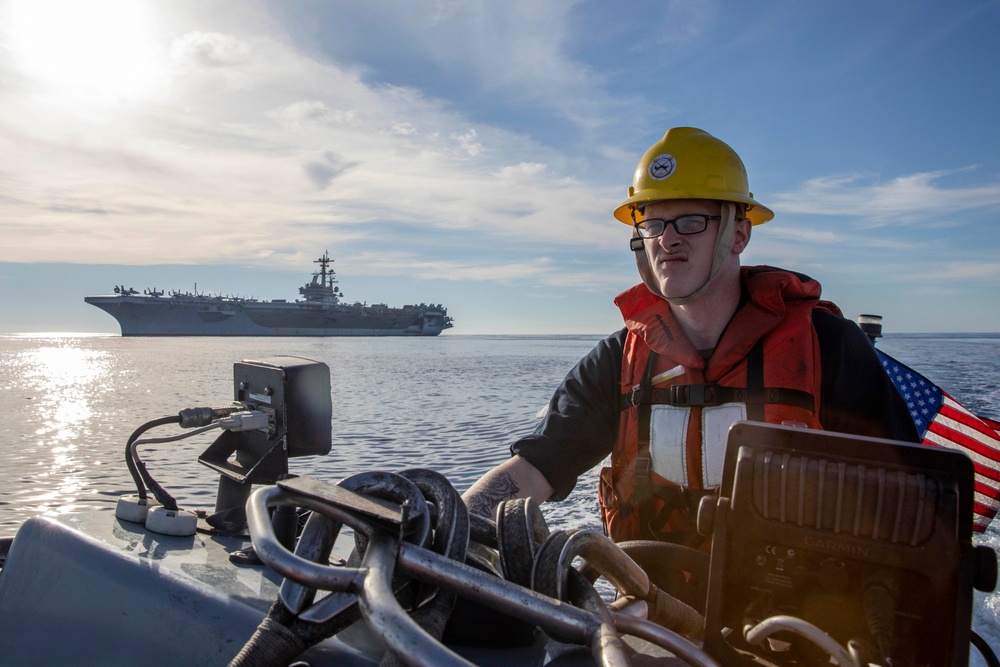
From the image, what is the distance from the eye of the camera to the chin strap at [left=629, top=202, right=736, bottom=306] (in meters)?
2.14

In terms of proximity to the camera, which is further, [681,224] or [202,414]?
[681,224]

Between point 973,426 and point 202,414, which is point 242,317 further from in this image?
point 973,426

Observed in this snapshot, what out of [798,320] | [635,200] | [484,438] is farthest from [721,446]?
[484,438]

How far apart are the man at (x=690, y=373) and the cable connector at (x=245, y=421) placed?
73 centimetres

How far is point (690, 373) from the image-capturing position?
2133 mm

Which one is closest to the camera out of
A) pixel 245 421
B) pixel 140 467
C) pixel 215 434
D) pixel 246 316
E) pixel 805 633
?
pixel 805 633

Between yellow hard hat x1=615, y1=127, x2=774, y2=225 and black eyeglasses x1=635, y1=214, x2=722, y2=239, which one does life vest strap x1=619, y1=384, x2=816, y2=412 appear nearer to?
black eyeglasses x1=635, y1=214, x2=722, y2=239

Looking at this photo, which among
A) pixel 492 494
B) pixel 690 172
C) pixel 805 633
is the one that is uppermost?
pixel 690 172

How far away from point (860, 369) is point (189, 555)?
2041mm

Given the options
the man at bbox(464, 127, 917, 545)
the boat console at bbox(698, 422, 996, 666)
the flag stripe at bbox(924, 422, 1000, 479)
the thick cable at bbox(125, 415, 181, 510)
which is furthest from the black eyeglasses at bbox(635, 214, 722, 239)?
the flag stripe at bbox(924, 422, 1000, 479)

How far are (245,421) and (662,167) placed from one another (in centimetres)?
165

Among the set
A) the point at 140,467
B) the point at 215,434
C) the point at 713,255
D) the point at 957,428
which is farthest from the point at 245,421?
the point at 215,434

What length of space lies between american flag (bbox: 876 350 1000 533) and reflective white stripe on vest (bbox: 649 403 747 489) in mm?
1145

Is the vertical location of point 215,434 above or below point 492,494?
below
